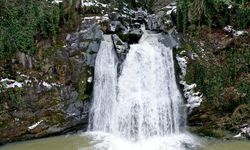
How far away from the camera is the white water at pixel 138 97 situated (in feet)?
38.4

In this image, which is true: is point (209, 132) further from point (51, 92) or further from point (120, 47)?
point (51, 92)

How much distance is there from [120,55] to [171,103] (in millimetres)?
2217

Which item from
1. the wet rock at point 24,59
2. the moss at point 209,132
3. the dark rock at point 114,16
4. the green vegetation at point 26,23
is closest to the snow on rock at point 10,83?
the wet rock at point 24,59

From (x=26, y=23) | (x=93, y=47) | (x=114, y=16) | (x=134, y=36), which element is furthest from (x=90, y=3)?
(x=26, y=23)

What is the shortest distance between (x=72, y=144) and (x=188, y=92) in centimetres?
392

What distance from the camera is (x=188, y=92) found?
11969mm

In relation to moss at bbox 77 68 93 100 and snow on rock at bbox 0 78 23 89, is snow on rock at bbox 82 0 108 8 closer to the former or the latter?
moss at bbox 77 68 93 100

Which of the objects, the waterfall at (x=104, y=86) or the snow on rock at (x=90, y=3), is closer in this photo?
the waterfall at (x=104, y=86)

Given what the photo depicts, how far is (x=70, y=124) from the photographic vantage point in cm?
1194

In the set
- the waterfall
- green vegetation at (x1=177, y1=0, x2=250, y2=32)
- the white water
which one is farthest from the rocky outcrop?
green vegetation at (x1=177, y1=0, x2=250, y2=32)

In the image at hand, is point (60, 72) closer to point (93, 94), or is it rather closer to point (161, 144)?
point (93, 94)

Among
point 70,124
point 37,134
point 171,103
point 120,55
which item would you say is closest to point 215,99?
point 171,103

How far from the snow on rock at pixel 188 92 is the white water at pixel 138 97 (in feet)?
0.78

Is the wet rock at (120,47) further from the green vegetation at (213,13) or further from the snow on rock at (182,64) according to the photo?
the green vegetation at (213,13)
